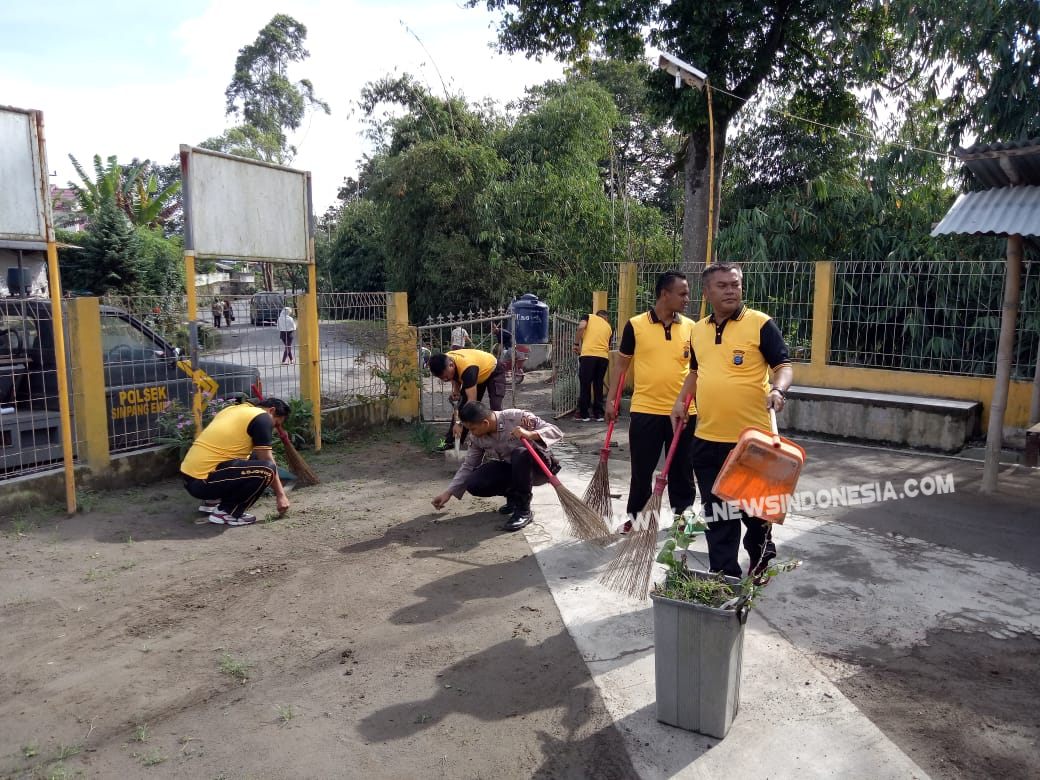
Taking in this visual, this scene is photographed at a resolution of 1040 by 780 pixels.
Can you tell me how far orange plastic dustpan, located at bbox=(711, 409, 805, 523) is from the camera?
3.19 metres

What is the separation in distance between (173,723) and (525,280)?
16.4 meters

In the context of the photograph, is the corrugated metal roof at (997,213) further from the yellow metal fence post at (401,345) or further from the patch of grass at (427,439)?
Result: the yellow metal fence post at (401,345)

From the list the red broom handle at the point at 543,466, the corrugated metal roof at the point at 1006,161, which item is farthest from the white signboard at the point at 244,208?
the corrugated metal roof at the point at 1006,161

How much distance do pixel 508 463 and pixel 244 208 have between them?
361 cm

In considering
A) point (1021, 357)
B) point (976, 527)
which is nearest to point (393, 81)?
point (1021, 357)

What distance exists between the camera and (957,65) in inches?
392

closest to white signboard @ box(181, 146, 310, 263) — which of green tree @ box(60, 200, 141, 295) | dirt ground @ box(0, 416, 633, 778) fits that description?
dirt ground @ box(0, 416, 633, 778)

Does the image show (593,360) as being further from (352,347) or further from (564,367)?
(352,347)

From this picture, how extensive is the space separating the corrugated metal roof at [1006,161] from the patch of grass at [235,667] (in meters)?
6.30

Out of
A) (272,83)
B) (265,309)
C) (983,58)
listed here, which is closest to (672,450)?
(265,309)

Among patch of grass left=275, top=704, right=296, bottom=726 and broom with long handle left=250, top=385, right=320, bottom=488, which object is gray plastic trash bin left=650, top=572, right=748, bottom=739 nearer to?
patch of grass left=275, top=704, right=296, bottom=726

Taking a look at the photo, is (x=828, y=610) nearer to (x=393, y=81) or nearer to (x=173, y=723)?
(x=173, y=723)

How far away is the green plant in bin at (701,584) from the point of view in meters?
2.93

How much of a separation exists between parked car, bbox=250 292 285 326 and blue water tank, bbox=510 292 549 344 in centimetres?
630
